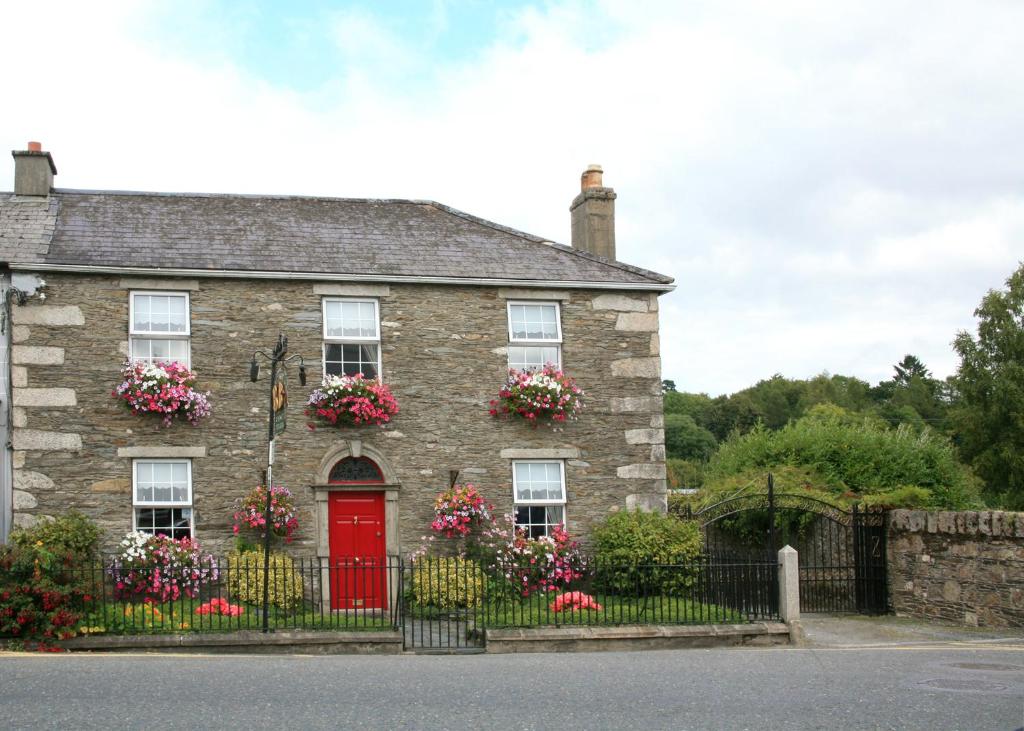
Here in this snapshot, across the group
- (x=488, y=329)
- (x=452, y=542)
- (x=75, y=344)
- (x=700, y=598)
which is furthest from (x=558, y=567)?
(x=75, y=344)

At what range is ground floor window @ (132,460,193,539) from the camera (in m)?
17.6

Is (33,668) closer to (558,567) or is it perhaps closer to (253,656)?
(253,656)

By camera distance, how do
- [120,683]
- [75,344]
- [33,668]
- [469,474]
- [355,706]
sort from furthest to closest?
[469,474] → [75,344] → [33,668] → [120,683] → [355,706]

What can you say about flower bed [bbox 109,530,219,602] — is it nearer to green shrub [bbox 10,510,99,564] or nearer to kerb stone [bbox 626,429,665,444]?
green shrub [bbox 10,510,99,564]

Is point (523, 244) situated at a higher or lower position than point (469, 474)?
higher

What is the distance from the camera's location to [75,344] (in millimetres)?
17641

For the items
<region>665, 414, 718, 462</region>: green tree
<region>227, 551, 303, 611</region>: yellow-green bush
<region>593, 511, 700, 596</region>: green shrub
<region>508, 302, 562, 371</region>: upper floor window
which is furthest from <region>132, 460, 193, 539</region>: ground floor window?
<region>665, 414, 718, 462</region>: green tree

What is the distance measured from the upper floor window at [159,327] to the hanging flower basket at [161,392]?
0.29 meters

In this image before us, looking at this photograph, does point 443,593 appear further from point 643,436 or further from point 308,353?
point 643,436

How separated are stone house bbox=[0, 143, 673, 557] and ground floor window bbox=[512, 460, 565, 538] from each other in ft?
0.13

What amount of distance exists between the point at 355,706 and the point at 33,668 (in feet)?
12.9

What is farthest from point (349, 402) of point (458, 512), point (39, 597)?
point (39, 597)

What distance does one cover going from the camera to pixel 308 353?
1870cm

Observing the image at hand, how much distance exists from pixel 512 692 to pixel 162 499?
9575 mm
